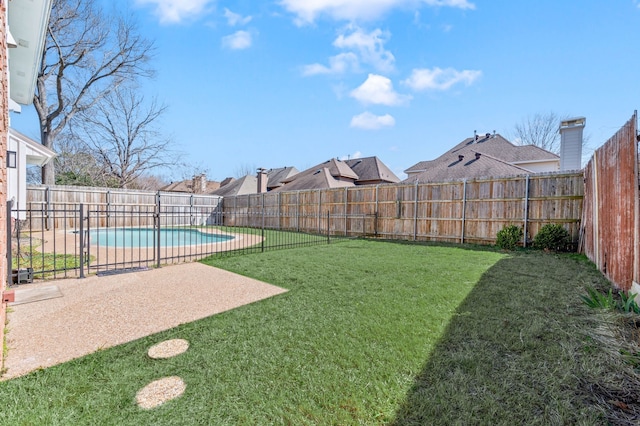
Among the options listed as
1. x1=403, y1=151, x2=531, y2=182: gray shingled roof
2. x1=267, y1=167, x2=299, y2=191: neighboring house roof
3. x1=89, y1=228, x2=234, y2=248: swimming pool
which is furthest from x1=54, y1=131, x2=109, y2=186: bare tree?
x1=403, y1=151, x2=531, y2=182: gray shingled roof

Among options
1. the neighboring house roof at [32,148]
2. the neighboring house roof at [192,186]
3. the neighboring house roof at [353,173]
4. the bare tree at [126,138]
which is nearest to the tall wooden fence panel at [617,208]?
the neighboring house roof at [32,148]

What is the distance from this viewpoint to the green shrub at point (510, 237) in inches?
352

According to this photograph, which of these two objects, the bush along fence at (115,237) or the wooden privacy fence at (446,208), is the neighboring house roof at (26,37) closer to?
the bush along fence at (115,237)

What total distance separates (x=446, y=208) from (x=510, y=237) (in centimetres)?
239

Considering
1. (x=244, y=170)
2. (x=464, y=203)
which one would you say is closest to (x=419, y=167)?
(x=464, y=203)

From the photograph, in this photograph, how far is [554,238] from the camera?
8.23m

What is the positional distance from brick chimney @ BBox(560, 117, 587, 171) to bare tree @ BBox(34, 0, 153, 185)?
77.8 feet

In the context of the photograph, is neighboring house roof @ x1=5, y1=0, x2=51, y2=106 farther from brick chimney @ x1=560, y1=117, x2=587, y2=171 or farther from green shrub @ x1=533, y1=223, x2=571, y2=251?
brick chimney @ x1=560, y1=117, x2=587, y2=171

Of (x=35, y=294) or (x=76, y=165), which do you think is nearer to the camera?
(x=35, y=294)

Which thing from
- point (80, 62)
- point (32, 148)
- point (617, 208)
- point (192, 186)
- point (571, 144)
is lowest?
point (617, 208)

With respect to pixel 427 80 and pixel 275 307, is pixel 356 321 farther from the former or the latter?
pixel 427 80

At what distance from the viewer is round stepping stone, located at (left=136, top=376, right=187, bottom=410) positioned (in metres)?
1.92

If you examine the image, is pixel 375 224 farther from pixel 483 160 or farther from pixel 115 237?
pixel 115 237

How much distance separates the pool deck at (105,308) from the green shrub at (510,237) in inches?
310
